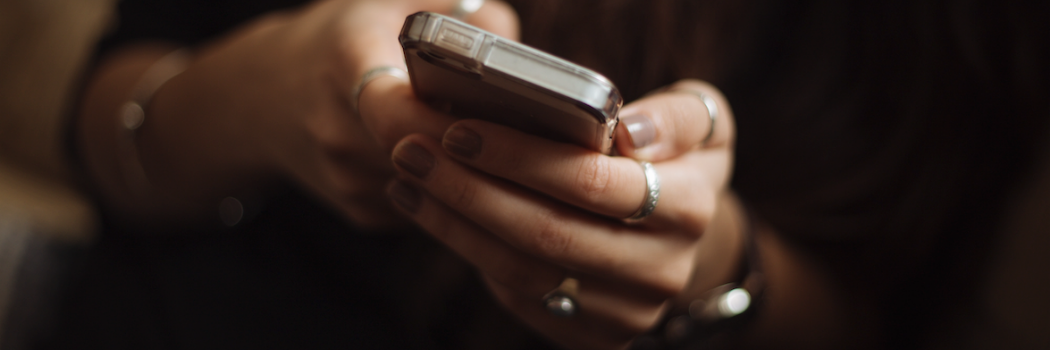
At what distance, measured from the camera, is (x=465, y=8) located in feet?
1.67

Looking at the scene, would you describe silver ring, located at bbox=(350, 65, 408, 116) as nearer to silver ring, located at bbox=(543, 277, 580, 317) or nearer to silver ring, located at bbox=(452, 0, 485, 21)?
silver ring, located at bbox=(452, 0, 485, 21)

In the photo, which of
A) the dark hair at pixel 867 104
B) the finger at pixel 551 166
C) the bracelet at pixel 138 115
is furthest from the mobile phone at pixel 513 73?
the bracelet at pixel 138 115

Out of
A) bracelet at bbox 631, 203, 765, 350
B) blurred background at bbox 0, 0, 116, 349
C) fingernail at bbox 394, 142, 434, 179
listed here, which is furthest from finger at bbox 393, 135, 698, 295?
blurred background at bbox 0, 0, 116, 349

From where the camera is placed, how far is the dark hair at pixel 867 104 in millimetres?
688

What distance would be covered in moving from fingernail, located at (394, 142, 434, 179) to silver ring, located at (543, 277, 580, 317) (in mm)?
178

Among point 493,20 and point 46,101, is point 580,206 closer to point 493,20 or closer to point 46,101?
point 493,20

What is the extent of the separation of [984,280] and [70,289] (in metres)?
1.55

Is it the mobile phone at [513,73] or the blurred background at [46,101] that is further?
the blurred background at [46,101]

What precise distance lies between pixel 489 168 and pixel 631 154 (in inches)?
4.9

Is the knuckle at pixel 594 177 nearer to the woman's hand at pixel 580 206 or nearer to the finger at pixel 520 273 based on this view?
the woman's hand at pixel 580 206

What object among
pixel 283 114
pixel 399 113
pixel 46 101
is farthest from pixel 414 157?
pixel 46 101

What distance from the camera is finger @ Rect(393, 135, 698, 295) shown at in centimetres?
39

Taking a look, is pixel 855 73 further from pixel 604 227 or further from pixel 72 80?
pixel 72 80

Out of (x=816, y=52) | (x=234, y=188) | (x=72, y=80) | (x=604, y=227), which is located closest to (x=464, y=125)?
(x=604, y=227)
